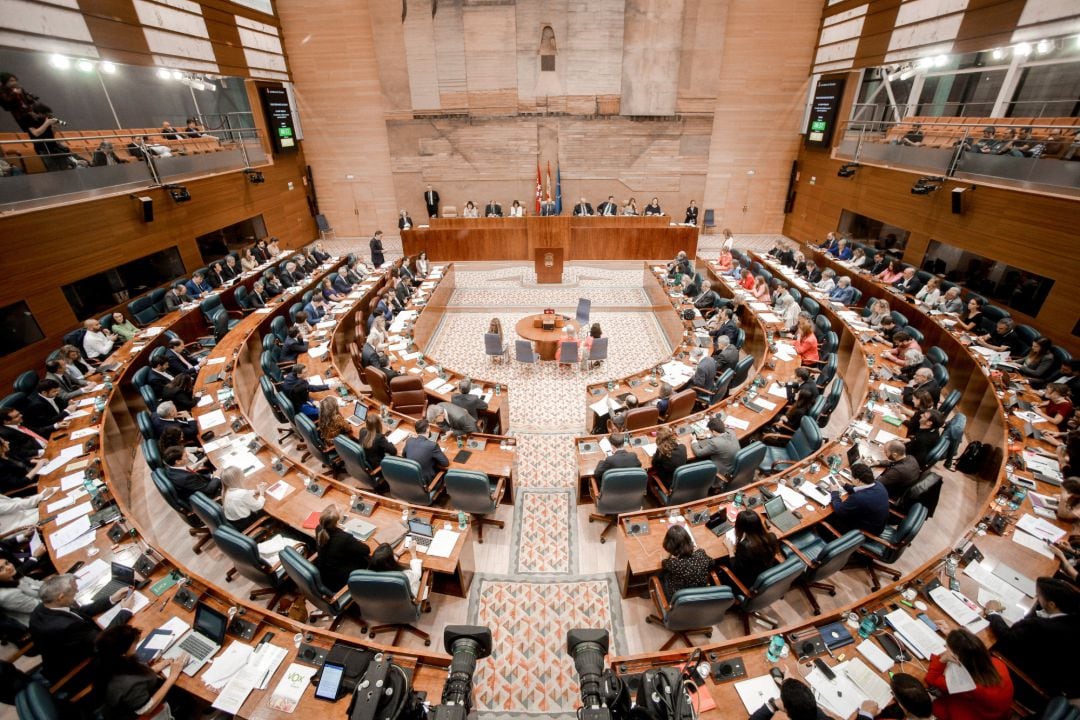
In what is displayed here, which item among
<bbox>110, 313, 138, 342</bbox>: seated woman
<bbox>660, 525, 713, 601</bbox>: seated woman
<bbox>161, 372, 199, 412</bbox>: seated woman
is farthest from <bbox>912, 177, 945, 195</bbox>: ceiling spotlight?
<bbox>110, 313, 138, 342</bbox>: seated woman

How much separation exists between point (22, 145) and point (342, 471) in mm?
8857

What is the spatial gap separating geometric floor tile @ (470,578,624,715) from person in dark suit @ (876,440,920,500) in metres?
3.22

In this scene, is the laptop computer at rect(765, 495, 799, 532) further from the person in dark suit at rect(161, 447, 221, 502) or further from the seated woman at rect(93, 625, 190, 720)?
the person in dark suit at rect(161, 447, 221, 502)

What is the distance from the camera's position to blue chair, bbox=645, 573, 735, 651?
3744 mm

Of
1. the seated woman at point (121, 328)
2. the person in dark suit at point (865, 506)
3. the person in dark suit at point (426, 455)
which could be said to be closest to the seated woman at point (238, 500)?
the person in dark suit at point (426, 455)

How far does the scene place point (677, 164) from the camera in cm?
1770

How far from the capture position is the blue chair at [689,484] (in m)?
5.13

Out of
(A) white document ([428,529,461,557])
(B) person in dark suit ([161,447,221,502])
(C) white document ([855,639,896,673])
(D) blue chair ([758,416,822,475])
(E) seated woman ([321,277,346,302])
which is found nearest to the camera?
(C) white document ([855,639,896,673])

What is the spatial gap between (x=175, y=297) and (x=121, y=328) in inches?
54.7

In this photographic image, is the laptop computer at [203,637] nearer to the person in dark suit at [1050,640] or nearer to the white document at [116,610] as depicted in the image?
the white document at [116,610]

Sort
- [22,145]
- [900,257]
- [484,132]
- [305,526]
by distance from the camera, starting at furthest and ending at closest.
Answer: [484,132], [900,257], [22,145], [305,526]

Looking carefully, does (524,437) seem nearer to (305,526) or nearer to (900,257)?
(305,526)

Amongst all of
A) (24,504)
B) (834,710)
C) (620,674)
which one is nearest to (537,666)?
(620,674)

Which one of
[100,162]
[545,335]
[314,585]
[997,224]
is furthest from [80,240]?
[997,224]
